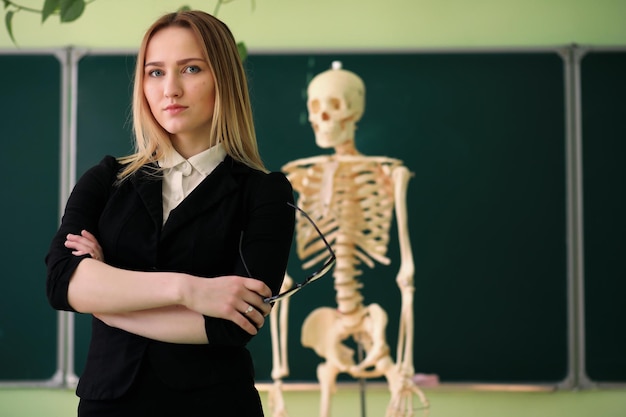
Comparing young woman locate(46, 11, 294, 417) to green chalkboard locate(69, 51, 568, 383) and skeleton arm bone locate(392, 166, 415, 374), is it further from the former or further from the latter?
green chalkboard locate(69, 51, 568, 383)

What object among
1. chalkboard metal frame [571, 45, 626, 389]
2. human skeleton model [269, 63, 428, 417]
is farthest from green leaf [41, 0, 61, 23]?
chalkboard metal frame [571, 45, 626, 389]

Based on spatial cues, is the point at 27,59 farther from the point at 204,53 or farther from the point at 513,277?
the point at 204,53

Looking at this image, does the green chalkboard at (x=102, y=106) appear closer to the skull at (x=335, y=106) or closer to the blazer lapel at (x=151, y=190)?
the skull at (x=335, y=106)

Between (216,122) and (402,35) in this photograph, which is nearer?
(216,122)

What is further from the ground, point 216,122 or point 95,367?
point 216,122

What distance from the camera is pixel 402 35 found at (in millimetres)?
4215

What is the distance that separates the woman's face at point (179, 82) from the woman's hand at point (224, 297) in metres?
0.26

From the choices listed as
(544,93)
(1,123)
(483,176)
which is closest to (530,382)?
(483,176)

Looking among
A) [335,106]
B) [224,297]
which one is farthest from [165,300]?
[335,106]

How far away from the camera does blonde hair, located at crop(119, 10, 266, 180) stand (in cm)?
144

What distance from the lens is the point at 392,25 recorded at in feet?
13.9

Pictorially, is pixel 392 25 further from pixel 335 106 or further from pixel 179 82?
pixel 179 82

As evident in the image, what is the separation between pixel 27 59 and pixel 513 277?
2506mm

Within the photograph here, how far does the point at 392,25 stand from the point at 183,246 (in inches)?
119
